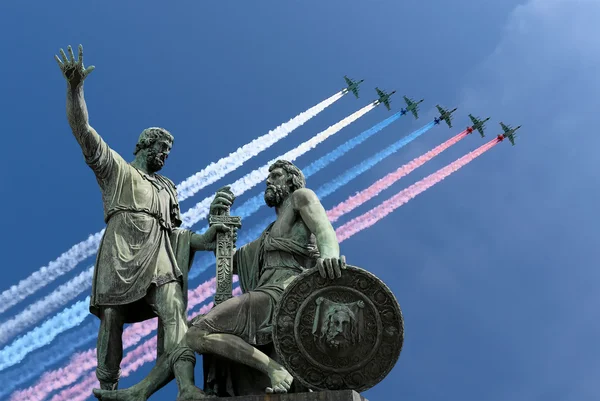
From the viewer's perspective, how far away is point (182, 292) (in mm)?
17219

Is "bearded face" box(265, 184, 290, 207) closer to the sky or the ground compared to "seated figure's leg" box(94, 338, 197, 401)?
closer to the sky

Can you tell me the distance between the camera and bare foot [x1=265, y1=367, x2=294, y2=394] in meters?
14.4

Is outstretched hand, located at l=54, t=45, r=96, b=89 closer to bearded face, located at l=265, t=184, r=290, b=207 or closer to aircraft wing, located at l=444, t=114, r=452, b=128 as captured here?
bearded face, located at l=265, t=184, r=290, b=207

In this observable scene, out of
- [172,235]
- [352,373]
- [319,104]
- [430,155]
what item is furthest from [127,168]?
[430,155]

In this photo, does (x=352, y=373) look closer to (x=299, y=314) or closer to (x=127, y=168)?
(x=299, y=314)

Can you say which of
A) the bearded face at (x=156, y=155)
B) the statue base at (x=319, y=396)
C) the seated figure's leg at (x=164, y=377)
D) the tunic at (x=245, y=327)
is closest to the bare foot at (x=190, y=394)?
the seated figure's leg at (x=164, y=377)

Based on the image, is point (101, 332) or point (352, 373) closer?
point (352, 373)

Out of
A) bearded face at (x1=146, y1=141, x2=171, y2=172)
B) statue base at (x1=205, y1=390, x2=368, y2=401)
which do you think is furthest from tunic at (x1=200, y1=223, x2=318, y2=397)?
bearded face at (x1=146, y1=141, x2=171, y2=172)

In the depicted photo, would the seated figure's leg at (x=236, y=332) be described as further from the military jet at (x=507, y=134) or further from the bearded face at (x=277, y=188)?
the military jet at (x=507, y=134)

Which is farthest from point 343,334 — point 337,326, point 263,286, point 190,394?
point 190,394

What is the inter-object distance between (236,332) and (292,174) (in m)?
3.99

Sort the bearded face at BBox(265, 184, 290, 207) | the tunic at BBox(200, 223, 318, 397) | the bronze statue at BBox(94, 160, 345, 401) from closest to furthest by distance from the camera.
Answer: the bronze statue at BBox(94, 160, 345, 401) < the tunic at BBox(200, 223, 318, 397) < the bearded face at BBox(265, 184, 290, 207)

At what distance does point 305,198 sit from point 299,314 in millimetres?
3129

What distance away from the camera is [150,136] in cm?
1866
